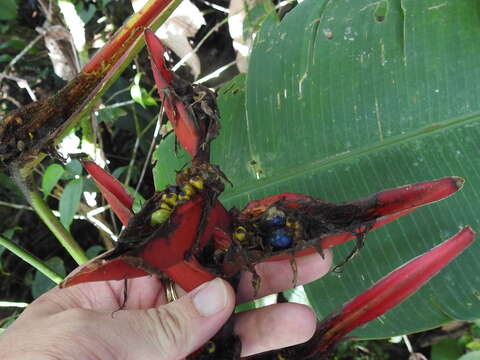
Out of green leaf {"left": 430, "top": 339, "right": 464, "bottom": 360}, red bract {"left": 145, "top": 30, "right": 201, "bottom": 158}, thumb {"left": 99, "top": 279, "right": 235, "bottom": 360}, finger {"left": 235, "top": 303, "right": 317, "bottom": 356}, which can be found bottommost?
green leaf {"left": 430, "top": 339, "right": 464, "bottom": 360}

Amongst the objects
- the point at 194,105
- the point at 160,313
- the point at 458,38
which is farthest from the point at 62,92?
the point at 458,38

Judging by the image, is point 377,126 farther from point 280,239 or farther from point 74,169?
point 74,169

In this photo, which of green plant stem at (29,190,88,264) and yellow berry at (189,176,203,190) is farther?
green plant stem at (29,190,88,264)

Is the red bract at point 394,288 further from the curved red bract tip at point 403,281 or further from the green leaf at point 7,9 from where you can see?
the green leaf at point 7,9

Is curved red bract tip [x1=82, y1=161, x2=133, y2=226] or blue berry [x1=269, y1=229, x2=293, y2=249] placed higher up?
curved red bract tip [x1=82, y1=161, x2=133, y2=226]

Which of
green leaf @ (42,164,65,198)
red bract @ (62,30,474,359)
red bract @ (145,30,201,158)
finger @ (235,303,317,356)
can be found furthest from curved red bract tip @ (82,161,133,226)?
green leaf @ (42,164,65,198)

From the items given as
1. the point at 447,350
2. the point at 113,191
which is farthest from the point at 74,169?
the point at 447,350

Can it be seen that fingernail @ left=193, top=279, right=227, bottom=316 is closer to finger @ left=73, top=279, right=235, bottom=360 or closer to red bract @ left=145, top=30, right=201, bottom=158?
finger @ left=73, top=279, right=235, bottom=360

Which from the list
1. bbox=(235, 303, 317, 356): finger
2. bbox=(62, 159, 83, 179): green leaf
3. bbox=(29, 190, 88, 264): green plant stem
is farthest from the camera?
bbox=(62, 159, 83, 179): green leaf
